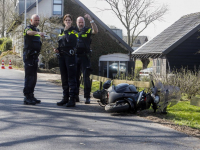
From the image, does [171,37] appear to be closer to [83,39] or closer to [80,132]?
[83,39]

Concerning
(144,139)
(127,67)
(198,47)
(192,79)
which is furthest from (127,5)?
(144,139)

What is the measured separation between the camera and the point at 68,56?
8.02m

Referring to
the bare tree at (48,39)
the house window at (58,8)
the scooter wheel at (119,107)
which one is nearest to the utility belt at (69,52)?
the scooter wheel at (119,107)

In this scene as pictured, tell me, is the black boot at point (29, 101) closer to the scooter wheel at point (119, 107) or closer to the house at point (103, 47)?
the scooter wheel at point (119, 107)

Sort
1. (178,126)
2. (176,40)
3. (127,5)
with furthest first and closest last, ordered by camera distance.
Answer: (127,5) → (176,40) → (178,126)

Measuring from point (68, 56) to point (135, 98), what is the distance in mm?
1977

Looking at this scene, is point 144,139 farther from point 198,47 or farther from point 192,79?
point 198,47

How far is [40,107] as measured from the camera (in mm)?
7672

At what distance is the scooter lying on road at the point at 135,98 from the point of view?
711cm

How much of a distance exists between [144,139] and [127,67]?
29004 millimetres

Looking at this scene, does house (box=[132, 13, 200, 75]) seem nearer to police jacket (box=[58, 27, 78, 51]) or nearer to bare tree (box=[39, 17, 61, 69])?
bare tree (box=[39, 17, 61, 69])

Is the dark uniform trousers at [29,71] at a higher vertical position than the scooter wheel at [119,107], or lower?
→ higher

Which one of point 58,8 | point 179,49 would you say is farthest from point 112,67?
point 179,49

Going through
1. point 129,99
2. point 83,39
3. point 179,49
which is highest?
point 179,49
